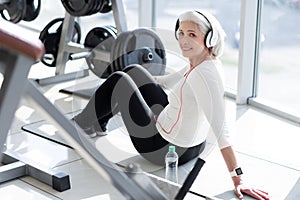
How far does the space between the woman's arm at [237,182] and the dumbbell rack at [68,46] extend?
141cm

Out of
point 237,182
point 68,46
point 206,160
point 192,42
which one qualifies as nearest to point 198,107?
point 192,42

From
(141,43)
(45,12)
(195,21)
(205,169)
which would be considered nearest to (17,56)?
(195,21)

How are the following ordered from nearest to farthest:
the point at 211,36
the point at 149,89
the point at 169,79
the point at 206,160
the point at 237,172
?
the point at 211,36 → the point at 237,172 → the point at 169,79 → the point at 149,89 → the point at 206,160

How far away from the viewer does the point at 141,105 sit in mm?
2732

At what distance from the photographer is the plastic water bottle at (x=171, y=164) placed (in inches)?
105

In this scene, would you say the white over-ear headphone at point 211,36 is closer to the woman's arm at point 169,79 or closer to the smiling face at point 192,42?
the smiling face at point 192,42

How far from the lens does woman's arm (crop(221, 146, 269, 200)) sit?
8.31ft

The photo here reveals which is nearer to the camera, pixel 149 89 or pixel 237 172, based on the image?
pixel 237 172

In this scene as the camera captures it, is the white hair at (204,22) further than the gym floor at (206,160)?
No

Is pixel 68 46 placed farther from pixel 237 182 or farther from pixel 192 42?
Result: pixel 237 182

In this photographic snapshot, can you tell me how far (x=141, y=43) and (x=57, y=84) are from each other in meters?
0.97

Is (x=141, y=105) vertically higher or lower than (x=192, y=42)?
lower

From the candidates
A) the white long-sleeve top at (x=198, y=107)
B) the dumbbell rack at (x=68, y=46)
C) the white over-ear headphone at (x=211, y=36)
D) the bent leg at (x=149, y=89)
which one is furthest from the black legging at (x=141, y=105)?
the dumbbell rack at (x=68, y=46)

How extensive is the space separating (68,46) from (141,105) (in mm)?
1386
